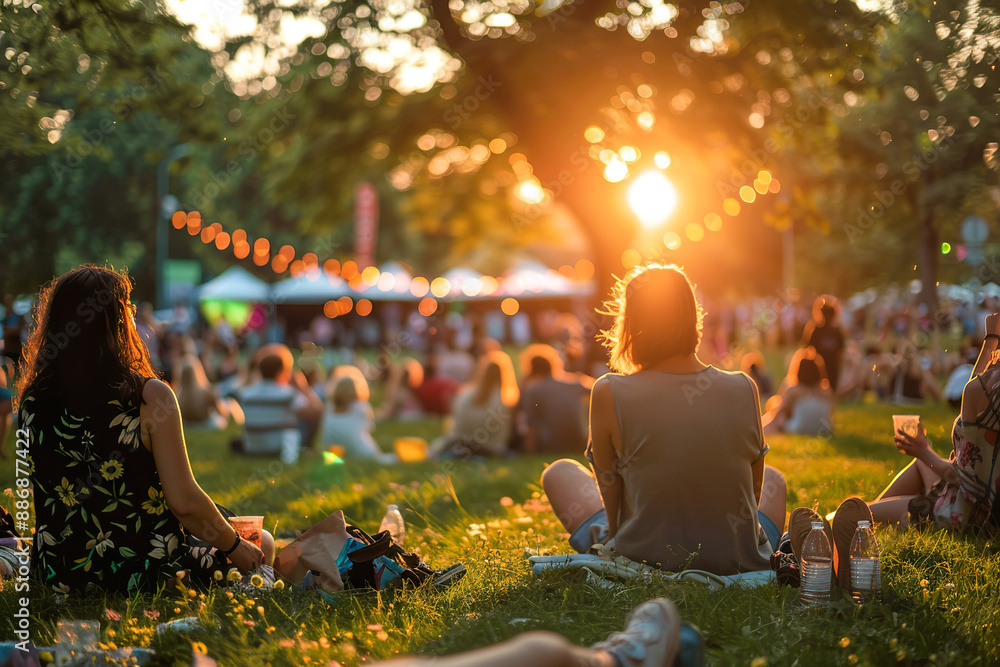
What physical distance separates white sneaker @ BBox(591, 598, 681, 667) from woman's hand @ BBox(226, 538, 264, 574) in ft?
5.89

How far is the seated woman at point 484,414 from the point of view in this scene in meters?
9.16

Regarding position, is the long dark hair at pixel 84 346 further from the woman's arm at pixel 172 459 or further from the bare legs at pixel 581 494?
the bare legs at pixel 581 494

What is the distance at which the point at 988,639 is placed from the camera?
110 inches

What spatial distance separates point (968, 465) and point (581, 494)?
1.79 metres

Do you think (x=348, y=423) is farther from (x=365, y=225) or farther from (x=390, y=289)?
(x=390, y=289)

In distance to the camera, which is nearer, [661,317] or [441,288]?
[661,317]

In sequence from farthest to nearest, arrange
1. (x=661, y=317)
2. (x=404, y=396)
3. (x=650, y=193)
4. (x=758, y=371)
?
(x=404, y=396) → (x=758, y=371) → (x=650, y=193) → (x=661, y=317)

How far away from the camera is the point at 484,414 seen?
9227mm

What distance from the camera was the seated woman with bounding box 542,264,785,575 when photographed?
319 centimetres

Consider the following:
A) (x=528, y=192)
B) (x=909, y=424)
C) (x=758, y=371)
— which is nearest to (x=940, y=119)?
(x=909, y=424)

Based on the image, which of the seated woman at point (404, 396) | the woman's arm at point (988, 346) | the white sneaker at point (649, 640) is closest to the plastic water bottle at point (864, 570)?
the white sneaker at point (649, 640)

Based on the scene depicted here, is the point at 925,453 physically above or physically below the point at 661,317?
below

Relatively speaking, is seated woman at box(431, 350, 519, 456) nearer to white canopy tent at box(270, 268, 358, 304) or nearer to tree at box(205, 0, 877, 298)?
tree at box(205, 0, 877, 298)

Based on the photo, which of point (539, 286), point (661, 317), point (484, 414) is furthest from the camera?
point (539, 286)
